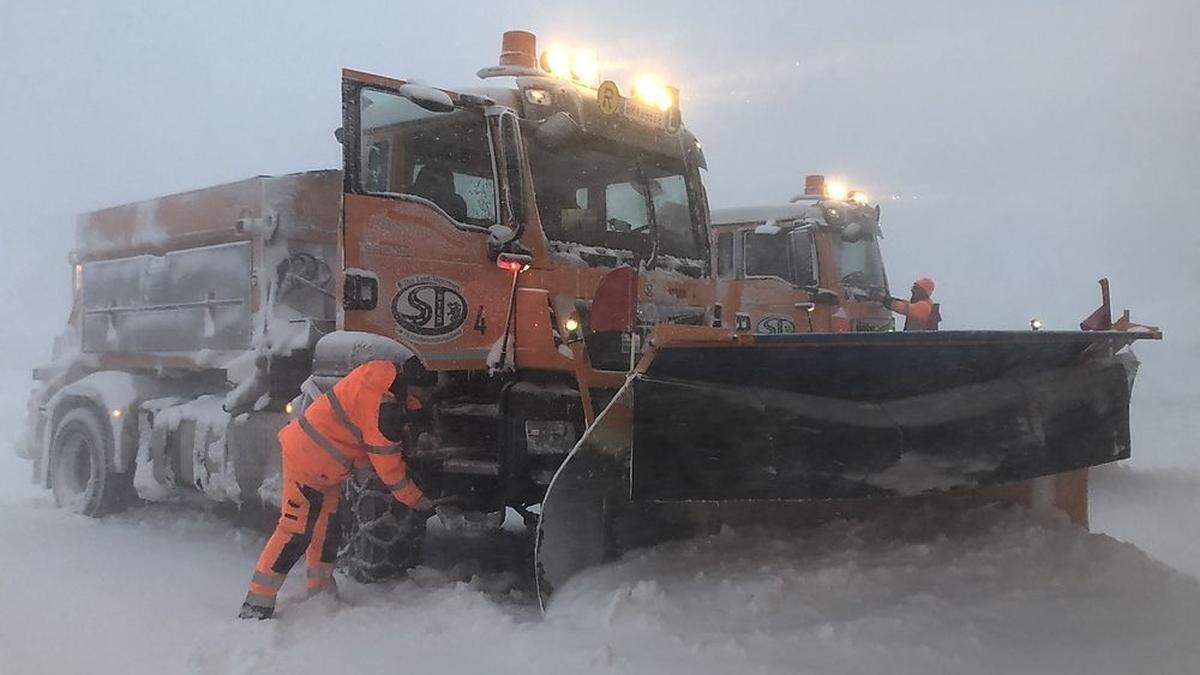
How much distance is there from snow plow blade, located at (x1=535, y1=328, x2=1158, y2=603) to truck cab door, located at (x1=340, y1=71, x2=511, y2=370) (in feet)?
4.01

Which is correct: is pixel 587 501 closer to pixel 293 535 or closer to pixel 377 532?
pixel 377 532

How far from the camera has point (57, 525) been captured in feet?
20.9

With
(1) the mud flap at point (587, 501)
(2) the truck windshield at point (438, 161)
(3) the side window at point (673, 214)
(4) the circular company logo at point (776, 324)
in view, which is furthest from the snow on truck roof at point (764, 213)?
(1) the mud flap at point (587, 501)

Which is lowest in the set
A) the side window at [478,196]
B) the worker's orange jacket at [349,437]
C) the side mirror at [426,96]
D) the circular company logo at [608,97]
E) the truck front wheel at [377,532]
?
the truck front wheel at [377,532]

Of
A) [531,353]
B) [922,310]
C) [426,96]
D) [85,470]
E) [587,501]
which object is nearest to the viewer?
[587,501]

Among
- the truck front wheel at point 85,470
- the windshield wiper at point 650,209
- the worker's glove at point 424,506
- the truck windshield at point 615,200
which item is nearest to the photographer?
the worker's glove at point 424,506

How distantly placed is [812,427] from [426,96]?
2.40 metres

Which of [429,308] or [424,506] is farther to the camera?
[429,308]

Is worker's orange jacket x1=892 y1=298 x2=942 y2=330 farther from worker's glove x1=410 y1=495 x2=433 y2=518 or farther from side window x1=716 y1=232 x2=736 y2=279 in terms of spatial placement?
worker's glove x1=410 y1=495 x2=433 y2=518

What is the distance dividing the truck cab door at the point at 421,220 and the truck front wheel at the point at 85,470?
3.29m

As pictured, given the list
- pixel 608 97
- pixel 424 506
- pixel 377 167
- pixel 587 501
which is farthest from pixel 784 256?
pixel 587 501

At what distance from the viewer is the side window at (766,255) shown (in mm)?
9102

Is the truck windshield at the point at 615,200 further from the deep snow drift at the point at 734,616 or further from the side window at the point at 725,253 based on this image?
the side window at the point at 725,253

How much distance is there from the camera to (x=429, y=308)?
4512 millimetres
